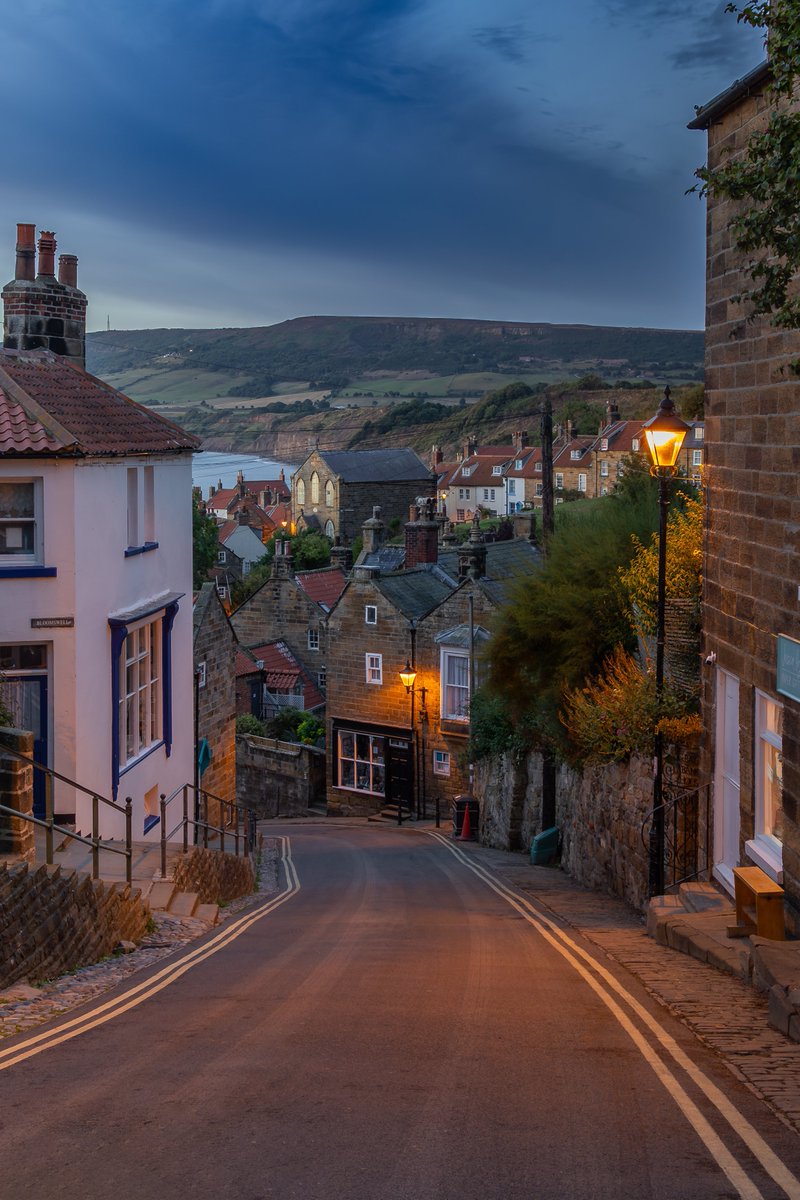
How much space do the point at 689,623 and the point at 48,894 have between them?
8571mm

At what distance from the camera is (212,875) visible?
57.5 ft

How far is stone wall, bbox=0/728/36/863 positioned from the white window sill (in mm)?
7061

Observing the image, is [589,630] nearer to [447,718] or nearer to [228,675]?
[228,675]

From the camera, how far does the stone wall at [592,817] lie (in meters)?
16.7

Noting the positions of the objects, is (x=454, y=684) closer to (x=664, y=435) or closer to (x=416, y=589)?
(x=416, y=589)

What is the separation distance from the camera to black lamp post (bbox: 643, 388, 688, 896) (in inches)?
552

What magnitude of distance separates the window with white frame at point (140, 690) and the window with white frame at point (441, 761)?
1889 centimetres

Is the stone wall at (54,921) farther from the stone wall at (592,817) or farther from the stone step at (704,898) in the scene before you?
the stone wall at (592,817)

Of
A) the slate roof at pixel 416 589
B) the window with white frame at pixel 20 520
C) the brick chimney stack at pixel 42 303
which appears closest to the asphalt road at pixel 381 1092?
the window with white frame at pixel 20 520

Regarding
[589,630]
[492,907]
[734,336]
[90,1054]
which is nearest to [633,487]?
[589,630]

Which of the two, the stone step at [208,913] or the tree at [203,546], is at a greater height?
the tree at [203,546]

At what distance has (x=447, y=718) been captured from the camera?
125 ft

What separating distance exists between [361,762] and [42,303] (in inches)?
916

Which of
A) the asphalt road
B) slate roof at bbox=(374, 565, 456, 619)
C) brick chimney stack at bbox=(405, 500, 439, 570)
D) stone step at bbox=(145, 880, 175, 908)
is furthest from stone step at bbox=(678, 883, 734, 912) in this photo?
brick chimney stack at bbox=(405, 500, 439, 570)
